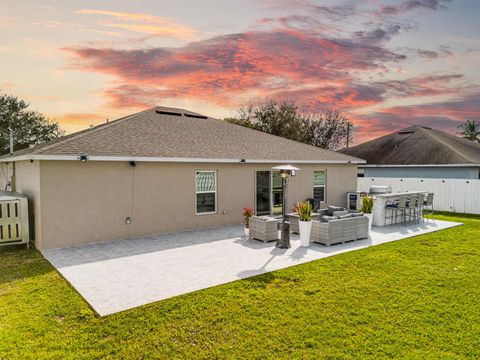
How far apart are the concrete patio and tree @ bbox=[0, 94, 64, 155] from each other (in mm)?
28587

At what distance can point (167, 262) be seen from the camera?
24.8ft

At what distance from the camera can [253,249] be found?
884 cm

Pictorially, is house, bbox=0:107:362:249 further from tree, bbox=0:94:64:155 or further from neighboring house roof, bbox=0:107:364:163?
tree, bbox=0:94:64:155

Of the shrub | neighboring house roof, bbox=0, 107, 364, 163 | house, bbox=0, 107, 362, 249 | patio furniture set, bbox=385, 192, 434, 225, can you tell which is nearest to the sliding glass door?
house, bbox=0, 107, 362, 249

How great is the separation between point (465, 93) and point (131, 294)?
924 inches

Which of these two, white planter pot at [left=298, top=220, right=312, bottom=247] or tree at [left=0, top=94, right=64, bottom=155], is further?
tree at [left=0, top=94, right=64, bottom=155]

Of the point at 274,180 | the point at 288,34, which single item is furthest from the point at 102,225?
the point at 288,34

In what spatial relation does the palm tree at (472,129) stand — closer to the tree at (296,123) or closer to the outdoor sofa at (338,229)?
the tree at (296,123)

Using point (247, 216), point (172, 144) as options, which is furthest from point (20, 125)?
point (247, 216)

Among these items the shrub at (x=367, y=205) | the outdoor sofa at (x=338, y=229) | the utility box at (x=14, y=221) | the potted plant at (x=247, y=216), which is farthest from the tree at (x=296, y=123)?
the utility box at (x=14, y=221)

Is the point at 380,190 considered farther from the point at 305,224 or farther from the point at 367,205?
the point at 305,224

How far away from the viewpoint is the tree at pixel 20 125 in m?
31.1

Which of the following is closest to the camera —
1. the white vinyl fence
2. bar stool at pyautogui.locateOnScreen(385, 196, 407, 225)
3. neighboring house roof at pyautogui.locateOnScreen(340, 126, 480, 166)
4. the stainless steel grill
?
bar stool at pyautogui.locateOnScreen(385, 196, 407, 225)

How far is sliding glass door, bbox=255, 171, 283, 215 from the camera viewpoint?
523 inches
